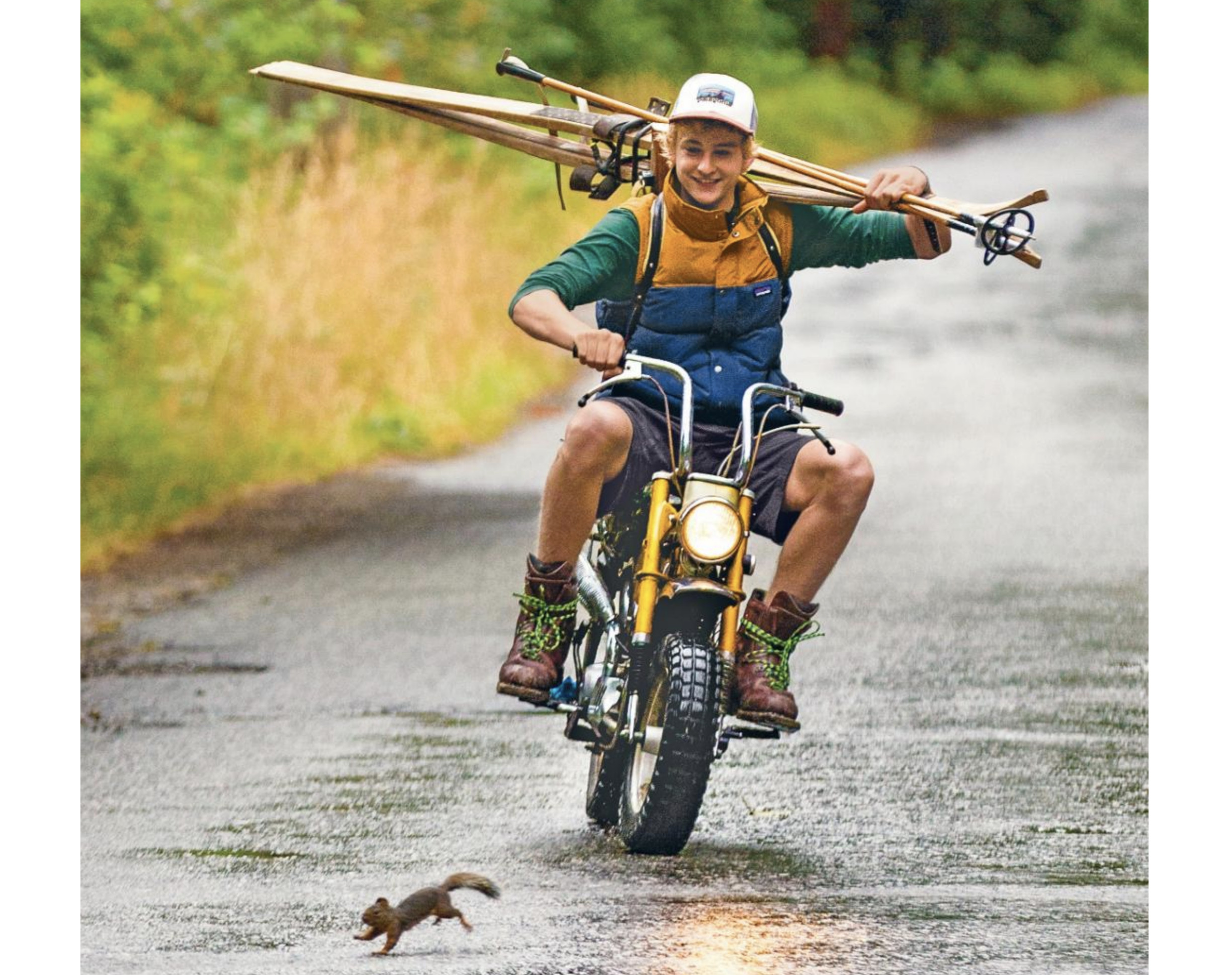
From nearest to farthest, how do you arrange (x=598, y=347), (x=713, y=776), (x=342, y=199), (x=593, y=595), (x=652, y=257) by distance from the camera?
1. (x=598, y=347)
2. (x=652, y=257)
3. (x=593, y=595)
4. (x=713, y=776)
5. (x=342, y=199)

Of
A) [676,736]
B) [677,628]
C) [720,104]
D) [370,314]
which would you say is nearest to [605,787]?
[677,628]

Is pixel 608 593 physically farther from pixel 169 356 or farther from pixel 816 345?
pixel 816 345

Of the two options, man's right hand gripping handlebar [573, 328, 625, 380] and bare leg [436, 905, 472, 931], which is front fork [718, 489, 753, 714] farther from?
bare leg [436, 905, 472, 931]

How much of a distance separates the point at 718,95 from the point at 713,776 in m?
2.52

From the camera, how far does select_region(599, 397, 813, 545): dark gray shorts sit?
18.5 ft

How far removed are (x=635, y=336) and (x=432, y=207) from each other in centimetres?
885

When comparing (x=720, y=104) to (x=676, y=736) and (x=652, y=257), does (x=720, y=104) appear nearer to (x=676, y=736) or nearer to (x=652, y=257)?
(x=652, y=257)

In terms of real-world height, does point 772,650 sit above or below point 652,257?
below

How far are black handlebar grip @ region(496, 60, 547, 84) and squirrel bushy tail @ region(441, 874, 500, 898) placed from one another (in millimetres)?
1786

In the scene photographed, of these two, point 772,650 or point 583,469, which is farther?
point 772,650

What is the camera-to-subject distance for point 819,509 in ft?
18.7

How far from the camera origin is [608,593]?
5.98 metres

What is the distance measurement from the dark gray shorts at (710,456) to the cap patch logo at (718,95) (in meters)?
0.72
